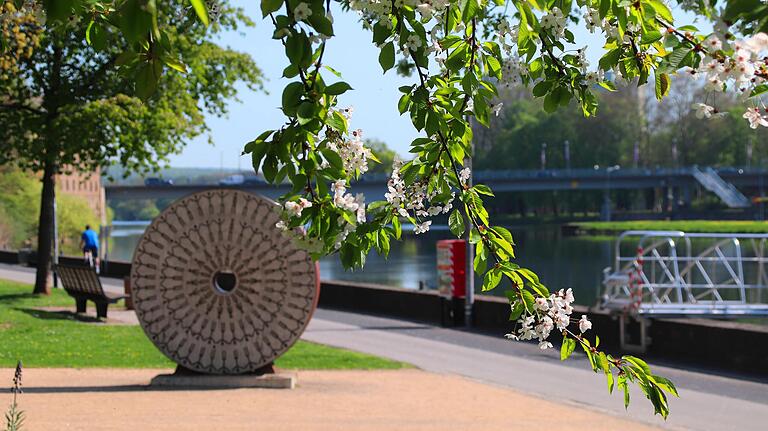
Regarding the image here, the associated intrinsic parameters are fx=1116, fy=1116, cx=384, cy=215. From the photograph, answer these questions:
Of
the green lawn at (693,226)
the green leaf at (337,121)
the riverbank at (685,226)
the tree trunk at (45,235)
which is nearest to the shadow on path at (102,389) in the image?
the green leaf at (337,121)

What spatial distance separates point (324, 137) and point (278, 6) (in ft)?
2.85

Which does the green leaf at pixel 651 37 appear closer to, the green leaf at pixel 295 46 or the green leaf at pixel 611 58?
the green leaf at pixel 611 58

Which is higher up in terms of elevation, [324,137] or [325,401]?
[324,137]

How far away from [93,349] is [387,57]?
10230 mm

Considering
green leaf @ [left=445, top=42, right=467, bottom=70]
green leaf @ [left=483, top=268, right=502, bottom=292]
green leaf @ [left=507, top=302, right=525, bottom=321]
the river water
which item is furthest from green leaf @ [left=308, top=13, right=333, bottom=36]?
the river water

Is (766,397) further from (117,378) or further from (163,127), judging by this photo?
(163,127)

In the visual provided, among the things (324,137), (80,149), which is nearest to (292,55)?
(324,137)

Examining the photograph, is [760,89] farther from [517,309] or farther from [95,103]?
[95,103]

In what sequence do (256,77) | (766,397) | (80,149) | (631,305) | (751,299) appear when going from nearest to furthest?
(766,397), (631,305), (80,149), (256,77), (751,299)

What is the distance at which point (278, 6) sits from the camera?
10.5ft

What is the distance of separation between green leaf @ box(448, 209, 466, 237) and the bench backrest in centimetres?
1339

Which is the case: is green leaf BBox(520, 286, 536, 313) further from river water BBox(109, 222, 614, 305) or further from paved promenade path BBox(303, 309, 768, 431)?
river water BBox(109, 222, 614, 305)

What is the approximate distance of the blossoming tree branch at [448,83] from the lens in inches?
125

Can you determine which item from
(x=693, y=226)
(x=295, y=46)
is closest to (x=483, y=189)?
(x=295, y=46)
